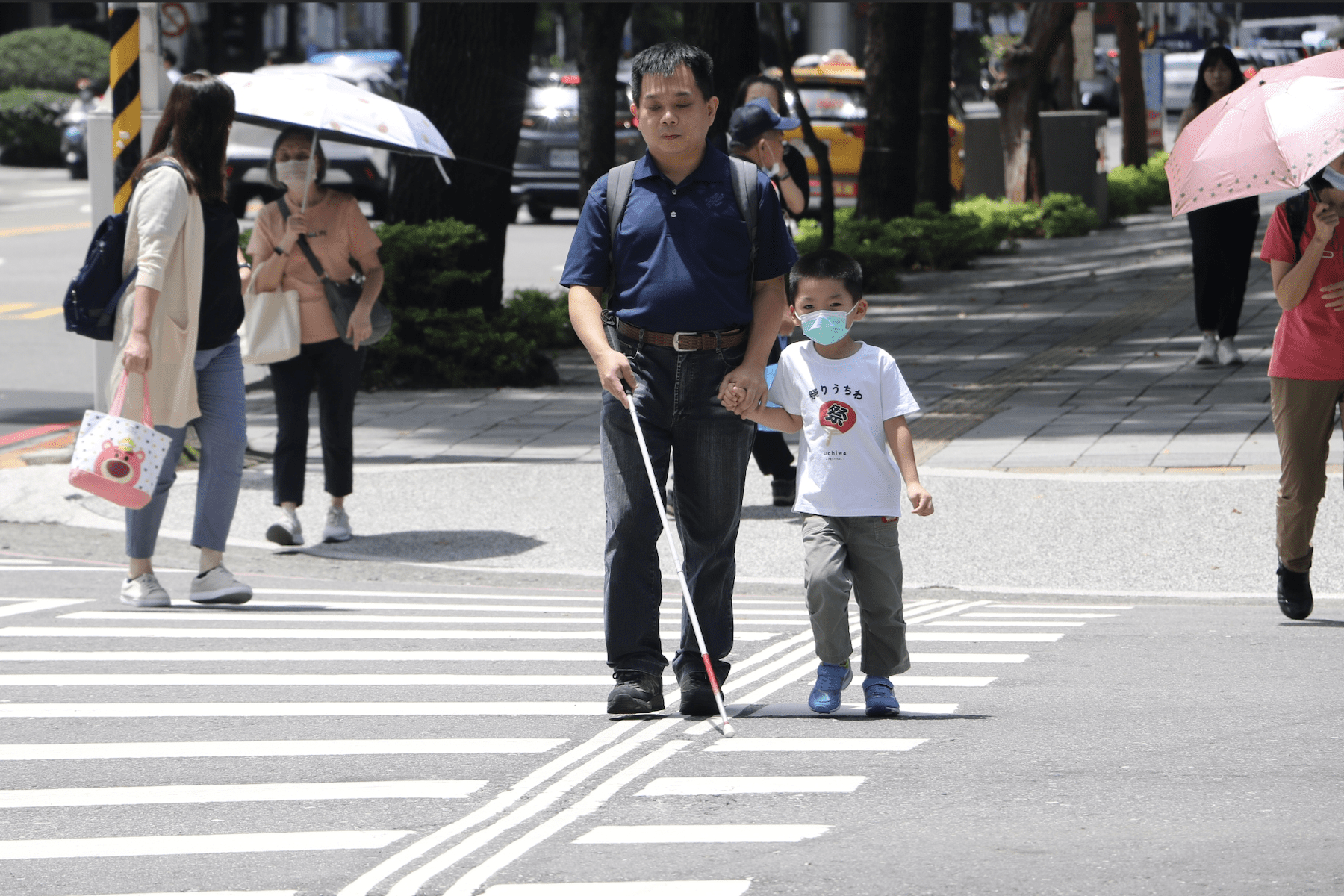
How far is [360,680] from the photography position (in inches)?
245

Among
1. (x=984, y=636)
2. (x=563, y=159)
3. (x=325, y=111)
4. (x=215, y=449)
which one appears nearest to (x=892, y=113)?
(x=563, y=159)

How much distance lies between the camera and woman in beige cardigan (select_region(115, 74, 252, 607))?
7.29 meters

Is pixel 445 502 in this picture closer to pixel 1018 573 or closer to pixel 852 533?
pixel 1018 573

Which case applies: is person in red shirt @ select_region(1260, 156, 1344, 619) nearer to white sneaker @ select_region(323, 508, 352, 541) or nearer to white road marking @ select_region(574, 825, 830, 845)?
white road marking @ select_region(574, 825, 830, 845)

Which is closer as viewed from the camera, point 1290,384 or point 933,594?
point 1290,384

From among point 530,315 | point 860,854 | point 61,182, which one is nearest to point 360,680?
point 860,854

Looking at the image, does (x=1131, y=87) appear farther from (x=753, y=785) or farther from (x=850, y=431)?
(x=753, y=785)

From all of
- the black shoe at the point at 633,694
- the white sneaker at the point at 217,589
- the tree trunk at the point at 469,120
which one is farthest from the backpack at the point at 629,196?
the tree trunk at the point at 469,120

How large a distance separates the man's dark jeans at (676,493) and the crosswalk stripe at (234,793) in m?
0.83

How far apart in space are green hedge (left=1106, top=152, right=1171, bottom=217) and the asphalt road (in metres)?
22.0

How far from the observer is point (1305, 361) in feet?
22.5

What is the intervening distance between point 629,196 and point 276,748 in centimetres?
182

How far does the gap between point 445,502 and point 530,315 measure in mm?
4731

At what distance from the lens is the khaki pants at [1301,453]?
6.89 metres
